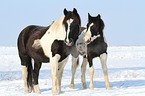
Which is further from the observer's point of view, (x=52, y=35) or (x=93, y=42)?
(x=93, y=42)

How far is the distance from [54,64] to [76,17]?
4.82ft

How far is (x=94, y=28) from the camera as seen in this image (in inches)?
287

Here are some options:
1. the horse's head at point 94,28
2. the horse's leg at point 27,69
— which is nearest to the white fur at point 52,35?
the horse's head at point 94,28

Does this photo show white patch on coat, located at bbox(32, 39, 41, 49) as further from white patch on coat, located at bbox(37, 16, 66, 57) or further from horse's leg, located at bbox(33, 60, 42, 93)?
horse's leg, located at bbox(33, 60, 42, 93)

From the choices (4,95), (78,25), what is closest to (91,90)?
(78,25)

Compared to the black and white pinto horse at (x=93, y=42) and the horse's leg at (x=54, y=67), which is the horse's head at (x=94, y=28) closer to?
the black and white pinto horse at (x=93, y=42)

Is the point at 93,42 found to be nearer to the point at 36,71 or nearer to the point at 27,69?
the point at 36,71

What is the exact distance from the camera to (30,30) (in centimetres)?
830

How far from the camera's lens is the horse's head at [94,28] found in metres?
7.29

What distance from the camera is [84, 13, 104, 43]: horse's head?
23.9ft

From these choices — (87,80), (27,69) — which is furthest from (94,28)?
(87,80)

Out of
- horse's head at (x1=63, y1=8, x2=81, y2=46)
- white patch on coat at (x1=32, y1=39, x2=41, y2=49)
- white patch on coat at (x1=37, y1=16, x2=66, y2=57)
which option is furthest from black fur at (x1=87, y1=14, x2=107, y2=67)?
white patch on coat at (x1=32, y1=39, x2=41, y2=49)

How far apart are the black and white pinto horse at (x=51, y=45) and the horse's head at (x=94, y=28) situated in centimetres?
58

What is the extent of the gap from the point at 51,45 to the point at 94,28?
1402 mm
